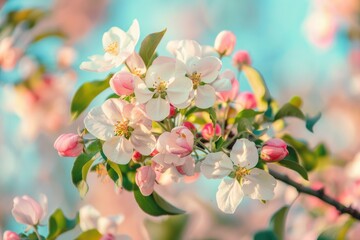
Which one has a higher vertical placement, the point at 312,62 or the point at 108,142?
the point at 108,142

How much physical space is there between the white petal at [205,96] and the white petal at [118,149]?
4.8 inches

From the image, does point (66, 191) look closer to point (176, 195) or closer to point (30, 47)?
point (176, 195)

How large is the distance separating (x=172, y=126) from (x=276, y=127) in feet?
1.14

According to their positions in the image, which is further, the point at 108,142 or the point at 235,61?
the point at 235,61

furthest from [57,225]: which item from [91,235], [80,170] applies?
[80,170]

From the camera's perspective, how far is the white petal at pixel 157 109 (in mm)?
1011

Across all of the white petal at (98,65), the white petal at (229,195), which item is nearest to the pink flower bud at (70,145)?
the white petal at (98,65)

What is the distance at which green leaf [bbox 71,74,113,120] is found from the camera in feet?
3.90

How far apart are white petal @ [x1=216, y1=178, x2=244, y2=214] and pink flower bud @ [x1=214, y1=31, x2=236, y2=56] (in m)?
0.27

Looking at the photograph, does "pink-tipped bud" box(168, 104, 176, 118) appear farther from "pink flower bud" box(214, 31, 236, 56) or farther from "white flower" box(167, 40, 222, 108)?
"pink flower bud" box(214, 31, 236, 56)

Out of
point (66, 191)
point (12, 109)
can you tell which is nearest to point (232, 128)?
point (12, 109)

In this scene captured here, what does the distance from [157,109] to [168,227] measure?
70 centimetres

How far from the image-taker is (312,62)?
4828 millimetres

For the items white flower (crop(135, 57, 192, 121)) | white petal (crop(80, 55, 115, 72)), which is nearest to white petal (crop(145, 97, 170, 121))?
white flower (crop(135, 57, 192, 121))
